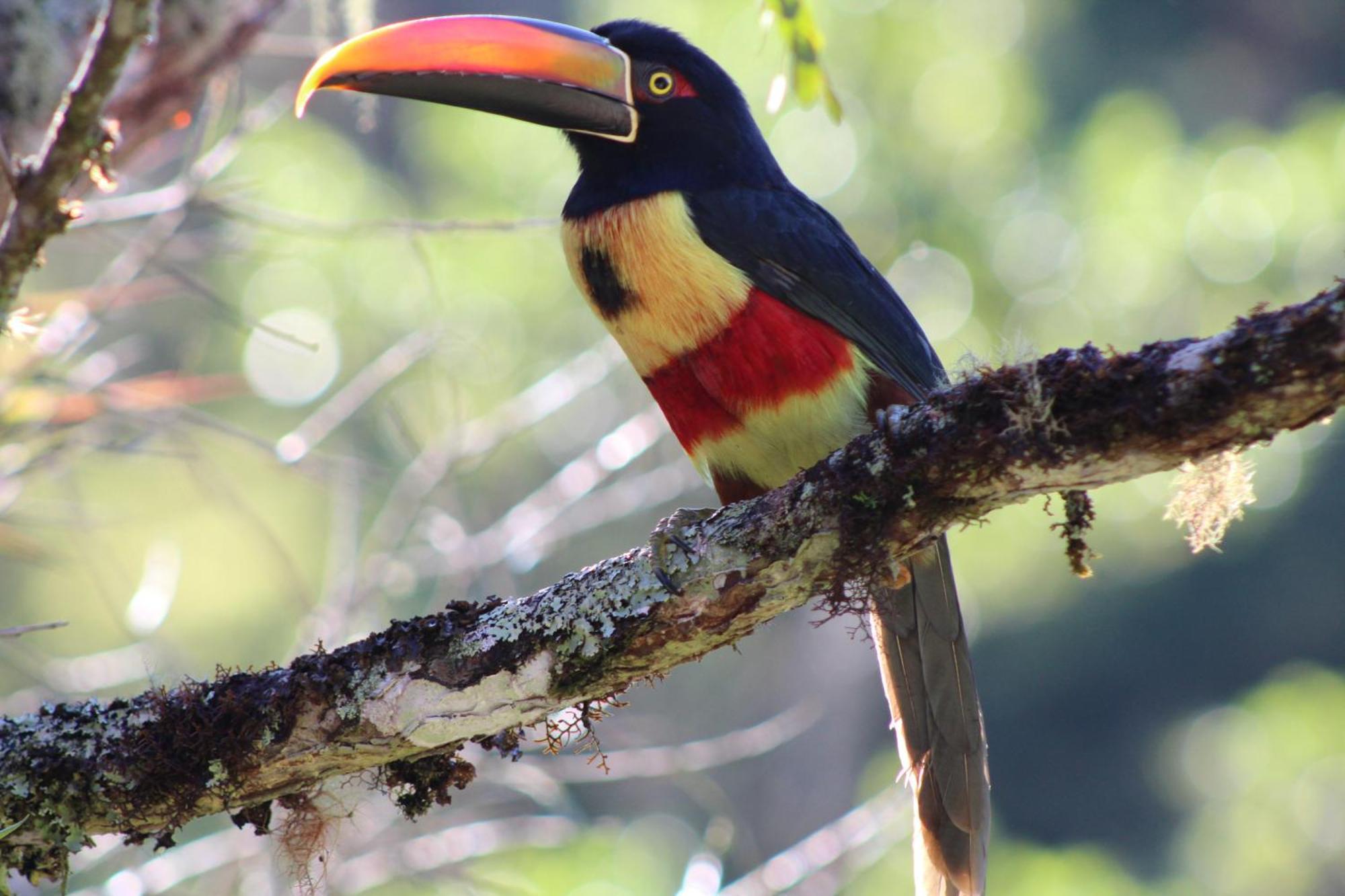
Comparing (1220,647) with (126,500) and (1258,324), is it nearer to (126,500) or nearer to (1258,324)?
(126,500)

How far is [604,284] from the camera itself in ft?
10.4

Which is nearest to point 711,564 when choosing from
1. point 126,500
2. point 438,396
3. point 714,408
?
point 714,408

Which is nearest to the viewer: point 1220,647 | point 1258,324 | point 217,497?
point 1258,324

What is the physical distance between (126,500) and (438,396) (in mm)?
4073

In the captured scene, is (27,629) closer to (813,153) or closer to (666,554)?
(666,554)

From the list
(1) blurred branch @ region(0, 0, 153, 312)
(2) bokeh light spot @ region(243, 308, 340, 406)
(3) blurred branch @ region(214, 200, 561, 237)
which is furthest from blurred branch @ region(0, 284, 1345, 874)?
(2) bokeh light spot @ region(243, 308, 340, 406)

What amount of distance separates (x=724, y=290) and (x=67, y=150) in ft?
4.55

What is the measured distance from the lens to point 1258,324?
185 centimetres

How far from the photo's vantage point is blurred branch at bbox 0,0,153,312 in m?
2.22

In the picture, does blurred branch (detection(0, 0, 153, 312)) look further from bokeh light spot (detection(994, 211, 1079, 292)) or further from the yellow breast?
bokeh light spot (detection(994, 211, 1079, 292))

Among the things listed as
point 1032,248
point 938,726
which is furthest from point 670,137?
point 1032,248

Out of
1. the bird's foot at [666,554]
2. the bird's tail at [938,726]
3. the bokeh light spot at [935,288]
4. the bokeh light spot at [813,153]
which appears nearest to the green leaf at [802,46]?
the bird's foot at [666,554]

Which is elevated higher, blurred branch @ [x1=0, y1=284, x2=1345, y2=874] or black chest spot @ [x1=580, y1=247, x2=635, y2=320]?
black chest spot @ [x1=580, y1=247, x2=635, y2=320]

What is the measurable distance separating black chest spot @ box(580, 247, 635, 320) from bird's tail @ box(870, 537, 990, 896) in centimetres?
90
